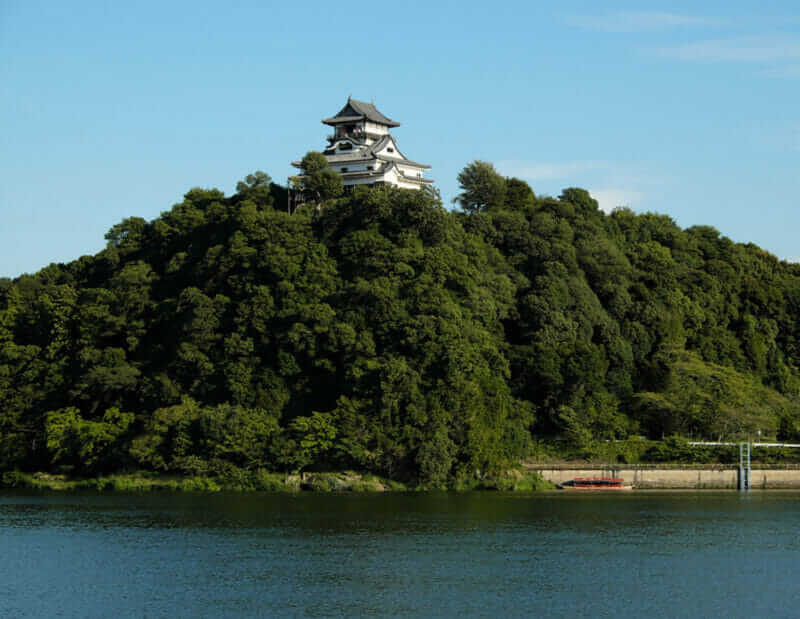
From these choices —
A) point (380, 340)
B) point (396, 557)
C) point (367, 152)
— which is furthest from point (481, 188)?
point (396, 557)

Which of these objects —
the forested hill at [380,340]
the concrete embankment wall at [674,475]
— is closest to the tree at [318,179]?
the forested hill at [380,340]

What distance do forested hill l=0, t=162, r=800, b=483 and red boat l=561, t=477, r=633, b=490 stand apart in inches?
111

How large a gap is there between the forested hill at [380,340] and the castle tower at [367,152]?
496 cm

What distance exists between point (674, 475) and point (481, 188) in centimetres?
2665

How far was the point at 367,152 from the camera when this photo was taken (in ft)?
271

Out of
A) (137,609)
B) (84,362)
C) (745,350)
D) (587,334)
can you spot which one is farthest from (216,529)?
(745,350)

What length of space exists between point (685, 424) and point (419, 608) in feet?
139

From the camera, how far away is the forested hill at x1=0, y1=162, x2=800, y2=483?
205ft

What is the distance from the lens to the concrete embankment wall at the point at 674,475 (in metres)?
65.9

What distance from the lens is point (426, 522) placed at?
4784 cm

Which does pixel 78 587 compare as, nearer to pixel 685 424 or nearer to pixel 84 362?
pixel 84 362

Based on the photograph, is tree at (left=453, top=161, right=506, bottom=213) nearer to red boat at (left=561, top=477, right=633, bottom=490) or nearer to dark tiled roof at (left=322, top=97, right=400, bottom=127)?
dark tiled roof at (left=322, top=97, right=400, bottom=127)

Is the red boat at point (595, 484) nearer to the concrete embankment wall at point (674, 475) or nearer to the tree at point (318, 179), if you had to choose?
the concrete embankment wall at point (674, 475)

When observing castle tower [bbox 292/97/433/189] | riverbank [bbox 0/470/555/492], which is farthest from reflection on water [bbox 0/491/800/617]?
castle tower [bbox 292/97/433/189]
